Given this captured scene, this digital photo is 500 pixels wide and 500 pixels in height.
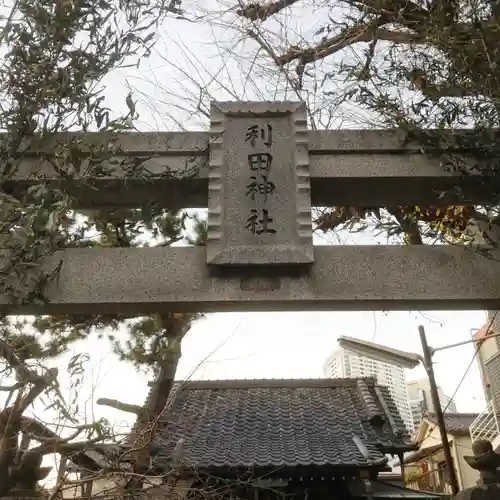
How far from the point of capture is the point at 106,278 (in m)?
3.27

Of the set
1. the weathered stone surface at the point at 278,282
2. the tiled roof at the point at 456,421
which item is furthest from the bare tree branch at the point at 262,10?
the tiled roof at the point at 456,421

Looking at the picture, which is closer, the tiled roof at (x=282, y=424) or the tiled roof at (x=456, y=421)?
the tiled roof at (x=282, y=424)

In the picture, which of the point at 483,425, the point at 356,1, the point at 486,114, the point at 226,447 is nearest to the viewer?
the point at 486,114

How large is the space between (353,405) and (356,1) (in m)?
8.81

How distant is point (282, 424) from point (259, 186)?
312 inches

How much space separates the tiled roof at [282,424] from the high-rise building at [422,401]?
5.55 m

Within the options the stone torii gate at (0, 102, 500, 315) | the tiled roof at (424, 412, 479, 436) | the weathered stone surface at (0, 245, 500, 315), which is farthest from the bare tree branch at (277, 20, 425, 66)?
the tiled roof at (424, 412, 479, 436)

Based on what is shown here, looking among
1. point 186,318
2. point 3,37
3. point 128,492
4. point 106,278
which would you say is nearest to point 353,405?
point 186,318

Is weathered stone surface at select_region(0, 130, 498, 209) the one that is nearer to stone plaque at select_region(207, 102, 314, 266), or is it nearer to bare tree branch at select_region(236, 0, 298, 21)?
stone plaque at select_region(207, 102, 314, 266)

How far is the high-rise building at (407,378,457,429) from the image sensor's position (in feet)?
66.1

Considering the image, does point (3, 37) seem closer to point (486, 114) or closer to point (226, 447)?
point (486, 114)

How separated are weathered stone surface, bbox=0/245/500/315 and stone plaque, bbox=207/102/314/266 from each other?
12cm

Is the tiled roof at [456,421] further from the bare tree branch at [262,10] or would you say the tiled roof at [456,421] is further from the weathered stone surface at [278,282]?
the weathered stone surface at [278,282]

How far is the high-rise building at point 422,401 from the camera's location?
66.1ft
